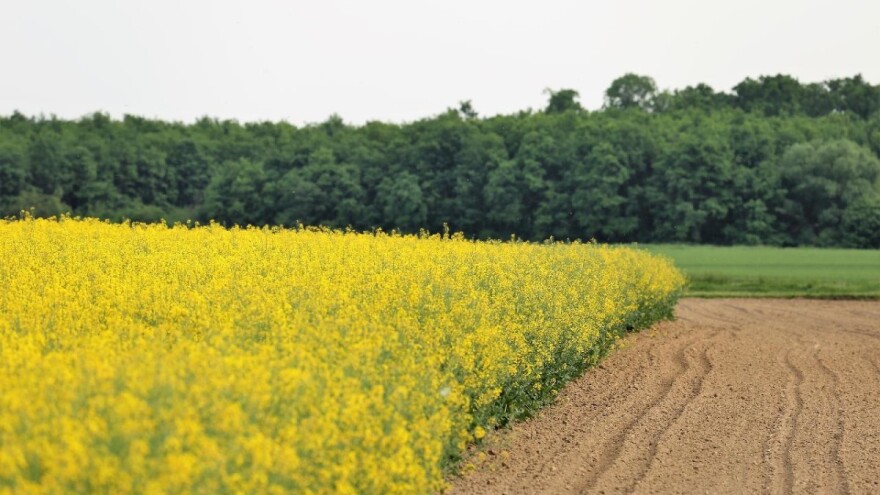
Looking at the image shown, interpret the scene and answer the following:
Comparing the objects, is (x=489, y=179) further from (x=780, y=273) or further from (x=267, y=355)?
(x=267, y=355)

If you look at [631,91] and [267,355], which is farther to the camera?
[631,91]

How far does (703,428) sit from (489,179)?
221ft

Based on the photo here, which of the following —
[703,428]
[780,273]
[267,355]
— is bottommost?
[780,273]

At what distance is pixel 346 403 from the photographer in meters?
6.98

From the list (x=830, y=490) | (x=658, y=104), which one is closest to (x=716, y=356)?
(x=830, y=490)

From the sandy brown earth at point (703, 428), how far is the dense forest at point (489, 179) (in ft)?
170

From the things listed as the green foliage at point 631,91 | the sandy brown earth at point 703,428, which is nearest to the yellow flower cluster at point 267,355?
the sandy brown earth at point 703,428

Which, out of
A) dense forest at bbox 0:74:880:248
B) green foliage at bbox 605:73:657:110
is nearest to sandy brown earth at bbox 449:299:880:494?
dense forest at bbox 0:74:880:248

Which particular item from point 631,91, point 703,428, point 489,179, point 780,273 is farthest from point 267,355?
point 631,91

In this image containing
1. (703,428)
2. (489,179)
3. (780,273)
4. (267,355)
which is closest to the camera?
(267,355)

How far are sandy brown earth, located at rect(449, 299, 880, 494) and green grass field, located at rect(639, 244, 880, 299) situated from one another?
60.6ft

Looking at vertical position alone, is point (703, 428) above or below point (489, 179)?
below

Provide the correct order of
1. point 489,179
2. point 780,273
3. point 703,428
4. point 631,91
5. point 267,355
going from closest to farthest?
point 267,355
point 703,428
point 780,273
point 489,179
point 631,91

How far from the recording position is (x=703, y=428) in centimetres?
1278
